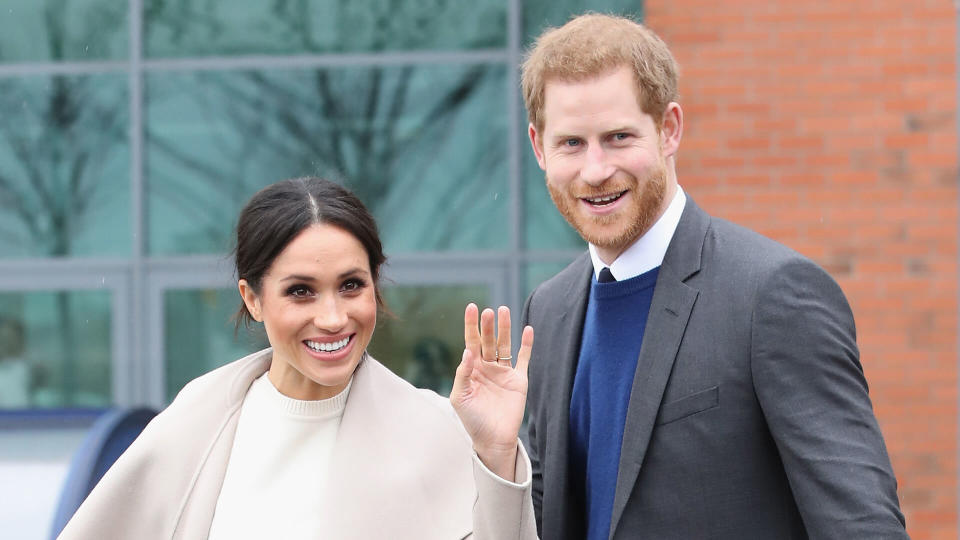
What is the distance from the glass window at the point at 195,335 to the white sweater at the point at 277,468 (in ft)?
14.1

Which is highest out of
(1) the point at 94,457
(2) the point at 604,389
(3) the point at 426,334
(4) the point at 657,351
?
(4) the point at 657,351

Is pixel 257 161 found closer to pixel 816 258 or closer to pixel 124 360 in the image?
pixel 124 360

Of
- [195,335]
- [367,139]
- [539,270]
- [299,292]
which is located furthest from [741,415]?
[195,335]

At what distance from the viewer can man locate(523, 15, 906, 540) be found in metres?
2.14

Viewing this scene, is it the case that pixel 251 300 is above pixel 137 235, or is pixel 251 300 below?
above

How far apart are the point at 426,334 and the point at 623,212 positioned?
176 inches

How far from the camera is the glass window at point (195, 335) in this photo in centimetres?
702

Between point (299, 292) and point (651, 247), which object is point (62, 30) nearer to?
point (299, 292)

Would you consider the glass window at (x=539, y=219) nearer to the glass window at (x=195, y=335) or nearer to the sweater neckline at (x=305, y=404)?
the glass window at (x=195, y=335)

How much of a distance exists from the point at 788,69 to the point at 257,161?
3153 millimetres

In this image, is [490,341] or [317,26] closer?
[490,341]

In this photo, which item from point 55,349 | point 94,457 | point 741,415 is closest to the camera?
point 741,415

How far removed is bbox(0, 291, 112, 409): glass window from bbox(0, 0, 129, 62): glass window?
149cm

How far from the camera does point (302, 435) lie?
2.75 metres
